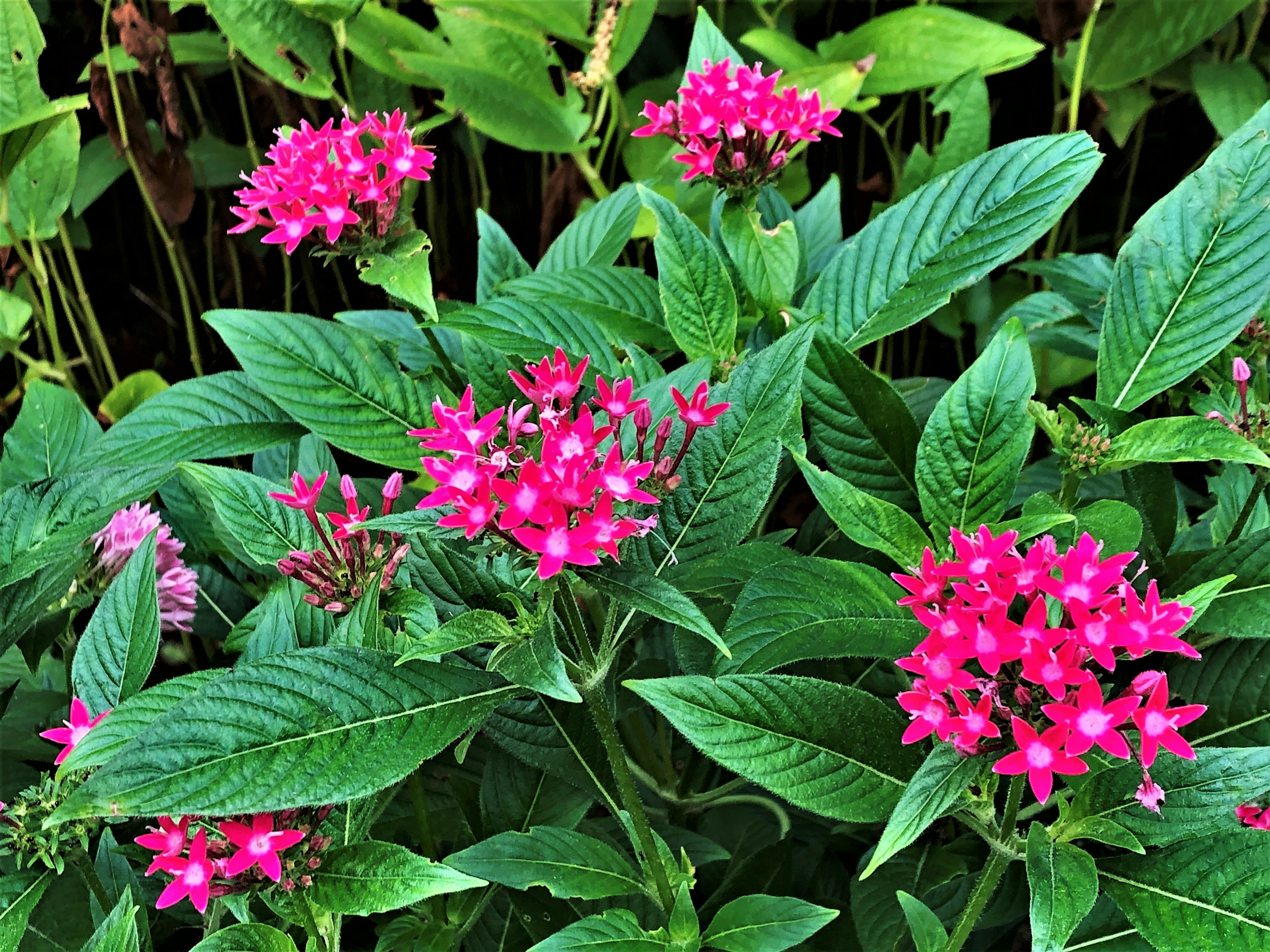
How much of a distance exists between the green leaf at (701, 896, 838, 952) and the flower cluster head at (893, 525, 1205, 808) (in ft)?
0.49

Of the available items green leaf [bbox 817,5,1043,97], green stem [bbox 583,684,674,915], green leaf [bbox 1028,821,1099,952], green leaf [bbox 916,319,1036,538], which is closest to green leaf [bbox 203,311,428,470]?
green stem [bbox 583,684,674,915]

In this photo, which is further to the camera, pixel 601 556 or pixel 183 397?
pixel 183 397

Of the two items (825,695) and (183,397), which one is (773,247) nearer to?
(825,695)

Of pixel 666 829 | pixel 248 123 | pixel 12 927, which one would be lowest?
pixel 666 829

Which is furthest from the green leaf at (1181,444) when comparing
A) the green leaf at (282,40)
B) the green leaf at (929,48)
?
the green leaf at (282,40)

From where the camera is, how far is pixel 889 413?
2.29 ft

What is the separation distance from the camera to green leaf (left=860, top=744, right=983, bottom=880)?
1.57 feet

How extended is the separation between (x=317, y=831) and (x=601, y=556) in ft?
0.73

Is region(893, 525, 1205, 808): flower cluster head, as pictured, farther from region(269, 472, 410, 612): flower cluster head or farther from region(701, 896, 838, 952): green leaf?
region(269, 472, 410, 612): flower cluster head

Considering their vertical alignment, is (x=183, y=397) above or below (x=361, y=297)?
above

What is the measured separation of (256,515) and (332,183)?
0.82 feet

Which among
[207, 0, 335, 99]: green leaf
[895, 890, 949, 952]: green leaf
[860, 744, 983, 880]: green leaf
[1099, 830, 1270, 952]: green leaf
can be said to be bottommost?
[895, 890, 949, 952]: green leaf

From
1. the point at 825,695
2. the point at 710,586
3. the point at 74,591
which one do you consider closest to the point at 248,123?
the point at 74,591

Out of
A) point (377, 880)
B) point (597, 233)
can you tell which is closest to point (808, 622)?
point (377, 880)
